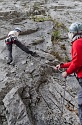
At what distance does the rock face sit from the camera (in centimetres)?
746

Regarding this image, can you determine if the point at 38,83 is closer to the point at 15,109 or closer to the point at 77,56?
the point at 15,109

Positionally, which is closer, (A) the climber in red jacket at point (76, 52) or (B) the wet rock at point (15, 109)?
(A) the climber in red jacket at point (76, 52)

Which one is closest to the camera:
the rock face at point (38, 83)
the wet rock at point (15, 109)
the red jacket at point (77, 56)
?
the red jacket at point (77, 56)

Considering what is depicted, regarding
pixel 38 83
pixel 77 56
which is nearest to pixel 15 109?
pixel 38 83

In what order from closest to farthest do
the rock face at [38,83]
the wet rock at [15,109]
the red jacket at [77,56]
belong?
the red jacket at [77,56]
the wet rock at [15,109]
the rock face at [38,83]

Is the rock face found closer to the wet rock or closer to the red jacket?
the wet rock

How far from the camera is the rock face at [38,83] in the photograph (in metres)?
7.46

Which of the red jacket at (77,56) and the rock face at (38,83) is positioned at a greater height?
the red jacket at (77,56)

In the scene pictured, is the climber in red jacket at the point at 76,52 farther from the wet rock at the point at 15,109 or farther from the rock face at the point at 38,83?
the wet rock at the point at 15,109

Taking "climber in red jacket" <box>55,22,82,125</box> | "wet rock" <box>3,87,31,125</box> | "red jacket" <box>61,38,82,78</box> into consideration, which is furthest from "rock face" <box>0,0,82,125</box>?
"red jacket" <box>61,38,82,78</box>

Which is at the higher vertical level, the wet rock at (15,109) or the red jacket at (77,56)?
the red jacket at (77,56)

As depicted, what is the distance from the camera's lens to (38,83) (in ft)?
29.6

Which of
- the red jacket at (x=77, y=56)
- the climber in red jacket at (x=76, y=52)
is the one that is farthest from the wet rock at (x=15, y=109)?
the red jacket at (x=77, y=56)

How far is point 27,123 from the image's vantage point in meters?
6.96
